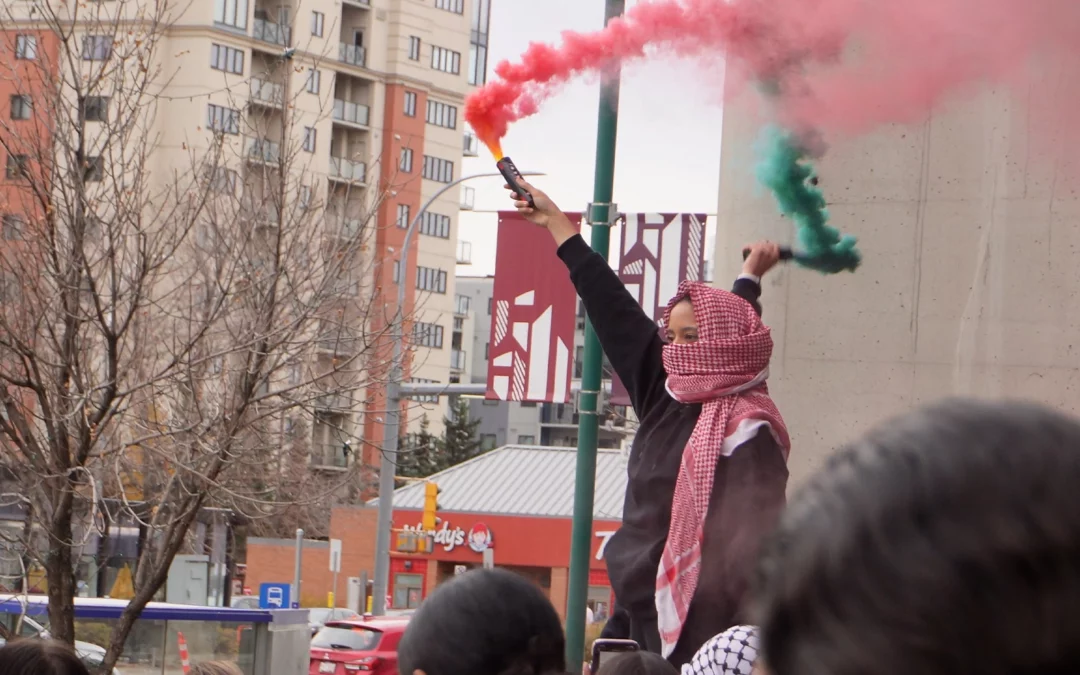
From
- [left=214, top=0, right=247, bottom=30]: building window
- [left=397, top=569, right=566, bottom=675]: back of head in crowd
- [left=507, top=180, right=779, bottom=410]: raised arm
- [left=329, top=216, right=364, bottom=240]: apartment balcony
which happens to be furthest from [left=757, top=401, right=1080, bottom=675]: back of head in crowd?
A: [left=214, top=0, right=247, bottom=30]: building window

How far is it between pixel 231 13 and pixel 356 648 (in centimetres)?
4291

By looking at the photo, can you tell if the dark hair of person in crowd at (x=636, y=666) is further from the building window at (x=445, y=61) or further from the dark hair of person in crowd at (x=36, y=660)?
the building window at (x=445, y=61)

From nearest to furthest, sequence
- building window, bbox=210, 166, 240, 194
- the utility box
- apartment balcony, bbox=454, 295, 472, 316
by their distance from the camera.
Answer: building window, bbox=210, 166, 240, 194 < the utility box < apartment balcony, bbox=454, 295, 472, 316

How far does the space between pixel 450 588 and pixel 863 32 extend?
4.54 metres

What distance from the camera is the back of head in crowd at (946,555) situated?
0.78 meters

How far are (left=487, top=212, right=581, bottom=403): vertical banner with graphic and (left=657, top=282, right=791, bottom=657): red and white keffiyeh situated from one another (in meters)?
7.44

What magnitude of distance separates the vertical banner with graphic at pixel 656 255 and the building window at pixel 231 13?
47.6m

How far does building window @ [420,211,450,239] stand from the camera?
73.2 metres

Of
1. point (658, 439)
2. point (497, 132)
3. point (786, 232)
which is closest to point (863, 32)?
point (786, 232)

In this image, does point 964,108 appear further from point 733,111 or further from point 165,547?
point 165,547

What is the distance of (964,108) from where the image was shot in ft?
20.4

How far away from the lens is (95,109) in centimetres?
852

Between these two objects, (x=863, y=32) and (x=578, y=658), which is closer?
(x=863, y=32)

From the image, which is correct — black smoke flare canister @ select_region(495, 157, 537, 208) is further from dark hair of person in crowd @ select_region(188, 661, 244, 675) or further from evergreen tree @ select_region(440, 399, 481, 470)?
evergreen tree @ select_region(440, 399, 481, 470)
